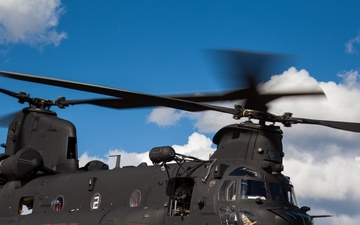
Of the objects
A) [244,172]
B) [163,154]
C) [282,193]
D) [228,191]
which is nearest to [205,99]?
[163,154]

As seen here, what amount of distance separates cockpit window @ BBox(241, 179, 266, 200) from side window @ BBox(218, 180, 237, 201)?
0.22 m

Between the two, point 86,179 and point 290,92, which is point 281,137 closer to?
point 290,92

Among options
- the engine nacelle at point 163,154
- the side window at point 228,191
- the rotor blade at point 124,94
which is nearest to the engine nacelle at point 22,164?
the rotor blade at point 124,94

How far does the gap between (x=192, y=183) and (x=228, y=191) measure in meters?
1.26

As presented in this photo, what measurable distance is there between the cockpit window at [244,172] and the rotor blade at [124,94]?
1.60 metres

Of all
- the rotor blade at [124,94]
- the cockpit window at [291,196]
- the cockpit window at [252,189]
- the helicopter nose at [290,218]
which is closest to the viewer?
the rotor blade at [124,94]

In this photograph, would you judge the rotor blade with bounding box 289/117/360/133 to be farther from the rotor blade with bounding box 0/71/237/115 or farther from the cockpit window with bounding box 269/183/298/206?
the rotor blade with bounding box 0/71/237/115

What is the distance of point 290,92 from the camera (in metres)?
12.9

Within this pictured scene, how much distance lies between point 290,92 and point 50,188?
29.2 ft

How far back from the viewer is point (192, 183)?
1410cm

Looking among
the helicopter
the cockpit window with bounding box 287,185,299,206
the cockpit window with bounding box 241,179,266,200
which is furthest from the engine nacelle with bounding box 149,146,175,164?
the cockpit window with bounding box 287,185,299,206

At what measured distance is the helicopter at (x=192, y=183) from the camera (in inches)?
505

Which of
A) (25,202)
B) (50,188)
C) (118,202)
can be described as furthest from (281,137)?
(25,202)

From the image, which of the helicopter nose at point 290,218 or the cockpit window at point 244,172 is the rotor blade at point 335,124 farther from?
the helicopter nose at point 290,218
